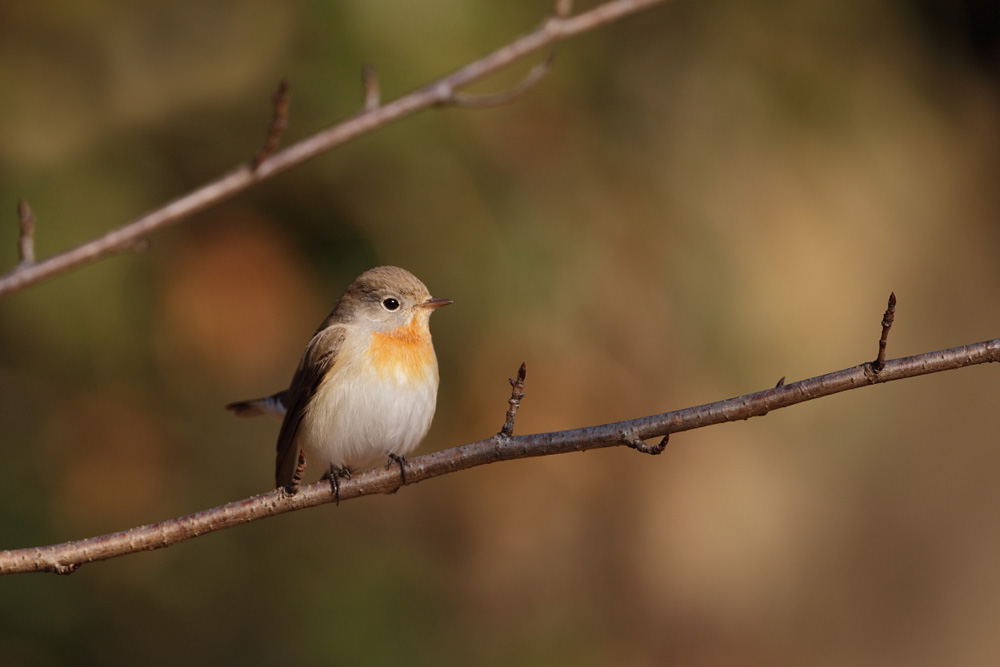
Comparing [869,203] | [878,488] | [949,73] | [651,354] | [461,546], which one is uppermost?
[949,73]

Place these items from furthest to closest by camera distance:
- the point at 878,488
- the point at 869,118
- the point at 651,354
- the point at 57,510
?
the point at 878,488 < the point at 869,118 < the point at 651,354 < the point at 57,510

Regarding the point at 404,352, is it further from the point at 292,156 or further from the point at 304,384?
the point at 292,156

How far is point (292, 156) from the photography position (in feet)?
10.6

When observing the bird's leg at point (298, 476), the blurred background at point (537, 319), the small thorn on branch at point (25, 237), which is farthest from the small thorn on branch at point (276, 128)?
the blurred background at point (537, 319)

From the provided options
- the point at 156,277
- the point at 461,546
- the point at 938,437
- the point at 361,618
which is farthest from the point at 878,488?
the point at 156,277

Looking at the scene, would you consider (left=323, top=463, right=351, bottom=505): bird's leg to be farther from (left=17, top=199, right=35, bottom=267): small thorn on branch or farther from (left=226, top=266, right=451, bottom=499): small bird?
(left=17, top=199, right=35, bottom=267): small thorn on branch

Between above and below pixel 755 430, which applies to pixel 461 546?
below

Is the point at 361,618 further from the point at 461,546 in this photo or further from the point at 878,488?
the point at 878,488

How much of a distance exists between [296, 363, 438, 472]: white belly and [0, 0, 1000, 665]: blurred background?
77.2 inches

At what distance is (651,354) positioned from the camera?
7.92m

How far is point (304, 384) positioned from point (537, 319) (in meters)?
2.48

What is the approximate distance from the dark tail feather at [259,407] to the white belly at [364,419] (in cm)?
37

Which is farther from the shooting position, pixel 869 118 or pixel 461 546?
pixel 869 118

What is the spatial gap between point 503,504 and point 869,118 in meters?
4.52
